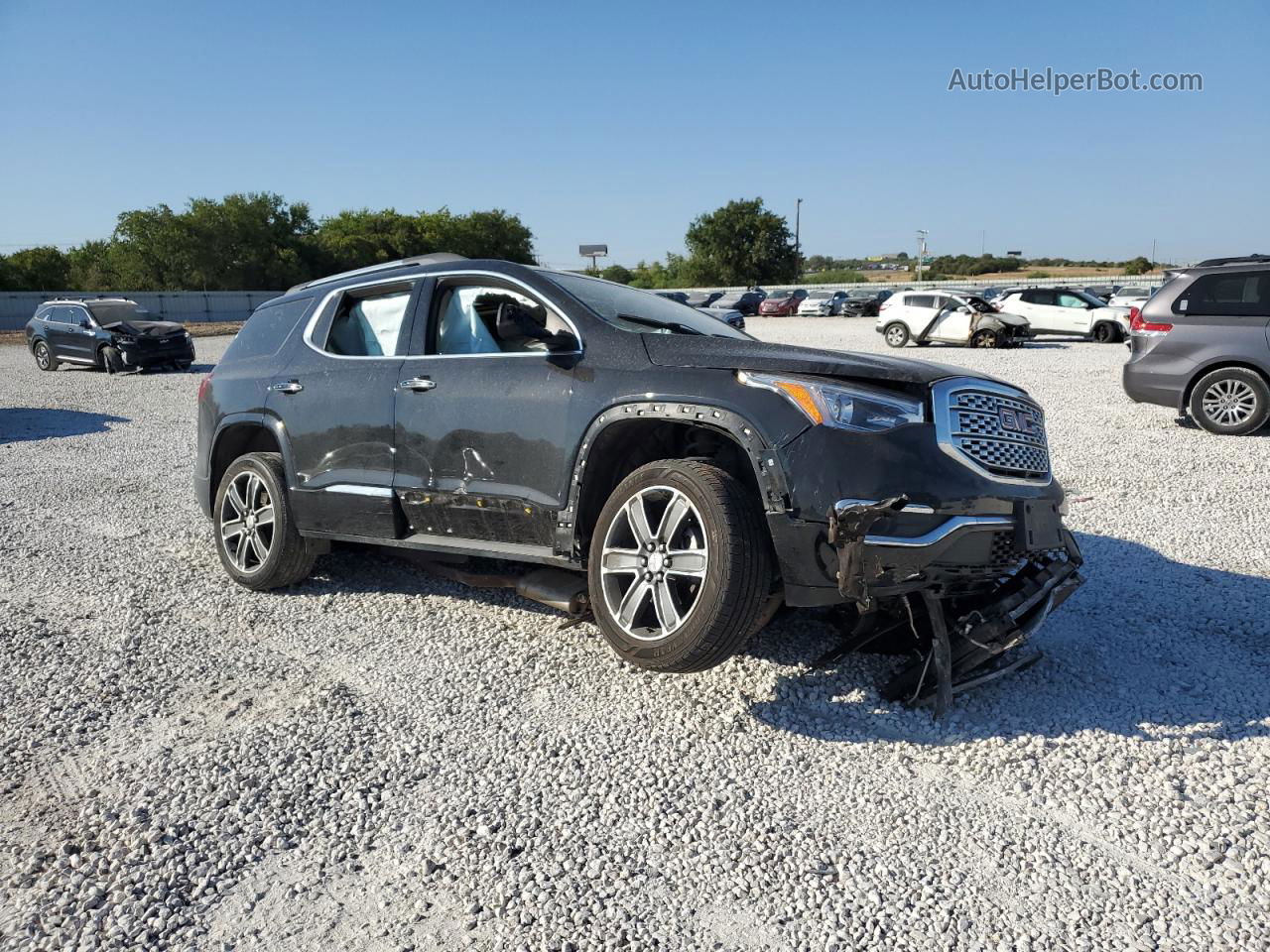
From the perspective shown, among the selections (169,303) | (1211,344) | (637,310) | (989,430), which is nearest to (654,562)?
(989,430)

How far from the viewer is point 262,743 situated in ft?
10.8

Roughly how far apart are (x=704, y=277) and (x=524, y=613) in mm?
91517

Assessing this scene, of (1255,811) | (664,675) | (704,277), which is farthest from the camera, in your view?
(704,277)

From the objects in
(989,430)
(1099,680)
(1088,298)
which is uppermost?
(1088,298)

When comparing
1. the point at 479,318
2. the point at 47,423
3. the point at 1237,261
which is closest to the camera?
the point at 479,318

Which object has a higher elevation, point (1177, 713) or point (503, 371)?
point (503, 371)

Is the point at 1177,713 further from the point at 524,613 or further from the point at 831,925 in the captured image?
the point at 524,613

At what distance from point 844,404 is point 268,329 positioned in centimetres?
375

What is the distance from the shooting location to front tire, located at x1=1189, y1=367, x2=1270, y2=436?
31.2ft

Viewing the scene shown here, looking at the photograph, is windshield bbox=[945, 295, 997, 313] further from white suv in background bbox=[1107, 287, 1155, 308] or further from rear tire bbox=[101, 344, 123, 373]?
rear tire bbox=[101, 344, 123, 373]

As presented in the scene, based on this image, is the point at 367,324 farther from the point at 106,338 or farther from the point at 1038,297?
the point at 1038,297

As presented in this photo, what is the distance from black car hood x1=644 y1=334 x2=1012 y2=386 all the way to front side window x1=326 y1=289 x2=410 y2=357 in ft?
5.04

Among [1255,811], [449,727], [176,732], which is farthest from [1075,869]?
[176,732]

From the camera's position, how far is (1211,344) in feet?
31.9
